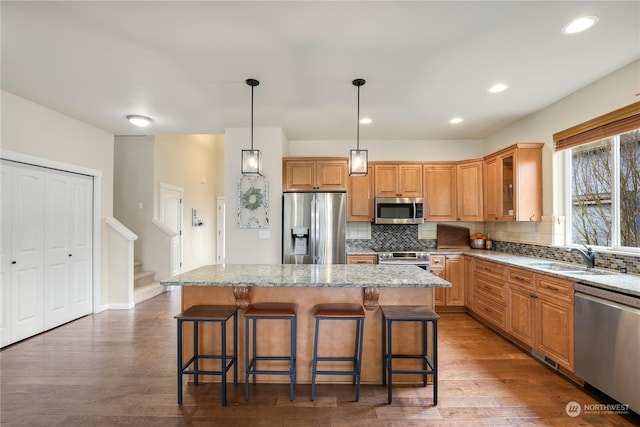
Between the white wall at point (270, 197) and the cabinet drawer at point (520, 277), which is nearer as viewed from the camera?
the cabinet drawer at point (520, 277)

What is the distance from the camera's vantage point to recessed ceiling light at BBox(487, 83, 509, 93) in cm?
292

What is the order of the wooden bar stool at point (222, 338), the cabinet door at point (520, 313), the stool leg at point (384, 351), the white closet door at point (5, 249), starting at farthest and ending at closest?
the white closet door at point (5, 249)
the cabinet door at point (520, 313)
the stool leg at point (384, 351)
the wooden bar stool at point (222, 338)

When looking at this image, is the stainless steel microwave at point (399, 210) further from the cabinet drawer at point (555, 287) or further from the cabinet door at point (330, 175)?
the cabinet drawer at point (555, 287)

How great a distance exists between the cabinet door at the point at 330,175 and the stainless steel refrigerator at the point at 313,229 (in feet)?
1.38

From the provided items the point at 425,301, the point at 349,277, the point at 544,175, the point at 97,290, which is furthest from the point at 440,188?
the point at 97,290

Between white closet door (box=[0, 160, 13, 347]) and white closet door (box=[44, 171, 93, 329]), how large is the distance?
0.42m

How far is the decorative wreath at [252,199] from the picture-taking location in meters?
4.15

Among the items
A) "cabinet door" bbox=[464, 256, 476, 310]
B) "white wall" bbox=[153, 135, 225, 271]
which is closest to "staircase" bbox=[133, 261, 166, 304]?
"white wall" bbox=[153, 135, 225, 271]

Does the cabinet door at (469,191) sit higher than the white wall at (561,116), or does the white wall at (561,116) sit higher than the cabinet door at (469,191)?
the white wall at (561,116)

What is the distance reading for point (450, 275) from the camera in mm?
4301

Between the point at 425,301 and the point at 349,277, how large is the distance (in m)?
0.68

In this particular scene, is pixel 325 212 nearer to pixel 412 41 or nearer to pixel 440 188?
pixel 440 188

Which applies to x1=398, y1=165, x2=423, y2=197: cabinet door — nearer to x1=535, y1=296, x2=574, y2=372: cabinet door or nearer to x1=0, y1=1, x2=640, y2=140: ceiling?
x1=0, y1=1, x2=640, y2=140: ceiling
